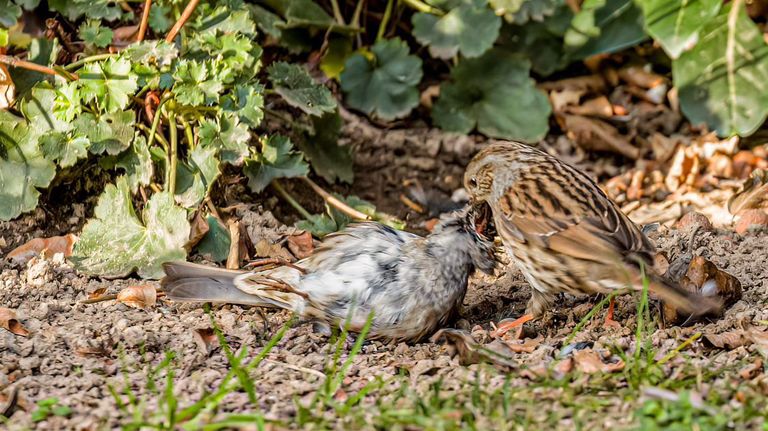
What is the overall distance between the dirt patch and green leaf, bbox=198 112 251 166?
2.24ft

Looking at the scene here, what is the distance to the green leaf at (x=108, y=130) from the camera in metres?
4.40

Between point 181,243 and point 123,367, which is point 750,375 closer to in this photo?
point 123,367

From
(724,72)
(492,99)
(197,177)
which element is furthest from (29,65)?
(724,72)

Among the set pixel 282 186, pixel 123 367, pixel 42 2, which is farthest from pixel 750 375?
pixel 42 2

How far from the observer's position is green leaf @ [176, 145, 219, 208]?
4.45 m

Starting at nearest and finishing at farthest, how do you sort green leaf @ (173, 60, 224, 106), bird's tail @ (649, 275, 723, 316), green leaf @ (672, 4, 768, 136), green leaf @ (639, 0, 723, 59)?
bird's tail @ (649, 275, 723, 316) < green leaf @ (173, 60, 224, 106) < green leaf @ (639, 0, 723, 59) < green leaf @ (672, 4, 768, 136)

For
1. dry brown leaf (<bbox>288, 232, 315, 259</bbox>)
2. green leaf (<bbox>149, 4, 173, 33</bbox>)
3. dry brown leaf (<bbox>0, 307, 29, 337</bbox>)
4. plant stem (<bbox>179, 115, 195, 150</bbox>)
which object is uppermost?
green leaf (<bbox>149, 4, 173, 33</bbox>)

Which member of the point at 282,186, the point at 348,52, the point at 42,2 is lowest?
the point at 282,186

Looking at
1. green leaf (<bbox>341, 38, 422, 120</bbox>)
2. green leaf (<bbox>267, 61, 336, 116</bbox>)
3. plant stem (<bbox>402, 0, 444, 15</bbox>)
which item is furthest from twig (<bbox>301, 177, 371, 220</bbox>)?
plant stem (<bbox>402, 0, 444, 15</bbox>)

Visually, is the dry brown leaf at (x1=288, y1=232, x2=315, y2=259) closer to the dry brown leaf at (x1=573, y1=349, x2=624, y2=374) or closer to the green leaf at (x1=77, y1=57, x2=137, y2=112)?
the green leaf at (x1=77, y1=57, x2=137, y2=112)

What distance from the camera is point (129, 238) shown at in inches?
173

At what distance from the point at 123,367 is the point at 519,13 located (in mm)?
3401

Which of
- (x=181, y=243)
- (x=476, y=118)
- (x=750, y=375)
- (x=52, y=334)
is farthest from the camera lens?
(x=476, y=118)

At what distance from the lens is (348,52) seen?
19.3 feet
